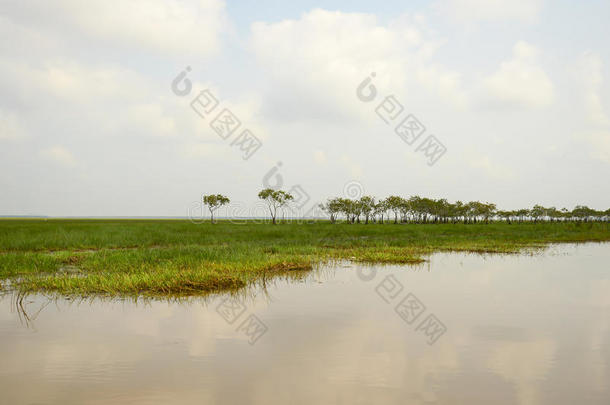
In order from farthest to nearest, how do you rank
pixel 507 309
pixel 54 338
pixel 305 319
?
pixel 507 309
pixel 305 319
pixel 54 338

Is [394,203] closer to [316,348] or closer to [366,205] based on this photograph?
[366,205]

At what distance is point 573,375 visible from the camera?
225 inches

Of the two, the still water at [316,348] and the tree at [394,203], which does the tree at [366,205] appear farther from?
the still water at [316,348]

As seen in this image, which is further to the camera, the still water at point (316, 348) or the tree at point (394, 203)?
the tree at point (394, 203)

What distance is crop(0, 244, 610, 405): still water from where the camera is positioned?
5.21 meters

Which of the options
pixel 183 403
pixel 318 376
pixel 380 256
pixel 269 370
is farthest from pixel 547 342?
pixel 380 256

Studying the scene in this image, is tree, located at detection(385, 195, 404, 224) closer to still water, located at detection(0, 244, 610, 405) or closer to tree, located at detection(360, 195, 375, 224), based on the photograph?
tree, located at detection(360, 195, 375, 224)

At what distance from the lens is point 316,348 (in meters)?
6.93

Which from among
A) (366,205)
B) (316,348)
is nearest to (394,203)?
(366,205)

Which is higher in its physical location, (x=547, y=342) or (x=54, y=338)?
(x=547, y=342)

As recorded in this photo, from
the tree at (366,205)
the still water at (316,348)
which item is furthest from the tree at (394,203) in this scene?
the still water at (316,348)

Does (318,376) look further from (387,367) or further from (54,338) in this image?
(54,338)

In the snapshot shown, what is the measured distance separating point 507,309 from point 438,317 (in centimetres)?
224

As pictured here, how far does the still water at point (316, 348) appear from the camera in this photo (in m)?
5.21
